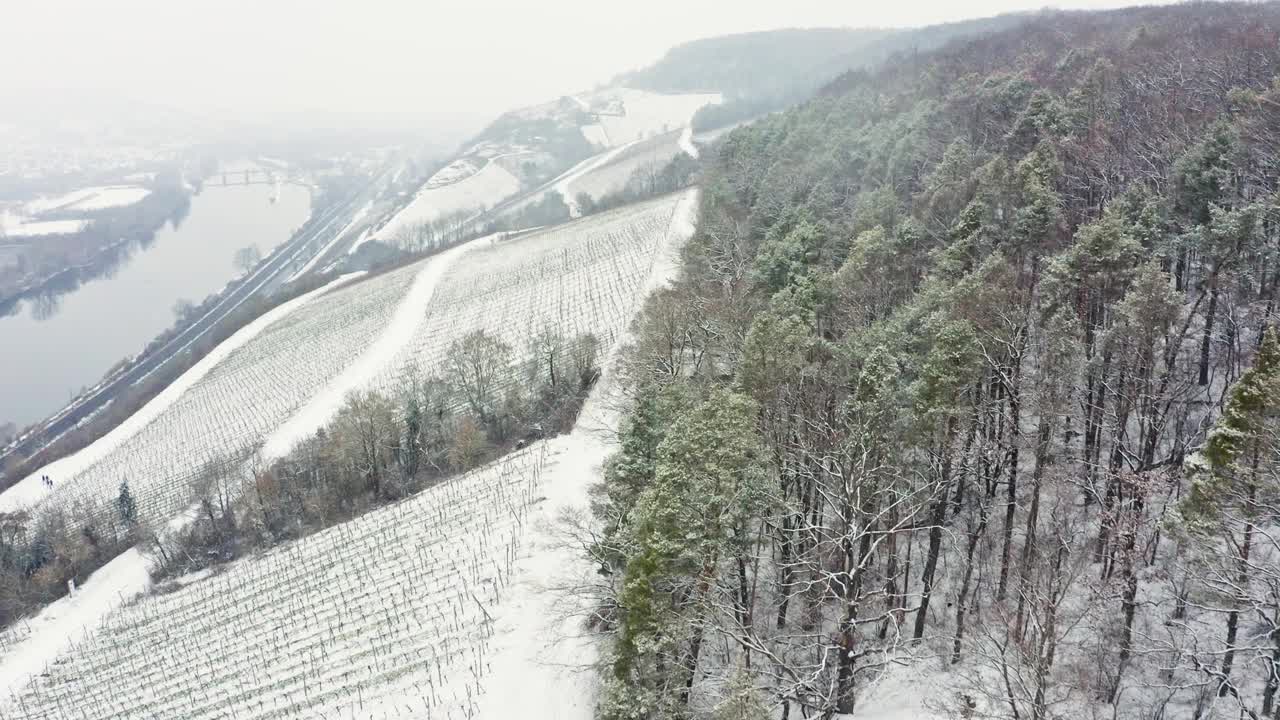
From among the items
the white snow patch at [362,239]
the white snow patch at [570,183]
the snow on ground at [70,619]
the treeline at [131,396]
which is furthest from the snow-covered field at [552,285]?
the white snow patch at [362,239]

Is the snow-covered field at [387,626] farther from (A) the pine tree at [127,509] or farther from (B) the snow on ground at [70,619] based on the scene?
(A) the pine tree at [127,509]

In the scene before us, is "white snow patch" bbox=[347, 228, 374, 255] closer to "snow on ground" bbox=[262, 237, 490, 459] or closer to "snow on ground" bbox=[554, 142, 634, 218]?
"snow on ground" bbox=[554, 142, 634, 218]

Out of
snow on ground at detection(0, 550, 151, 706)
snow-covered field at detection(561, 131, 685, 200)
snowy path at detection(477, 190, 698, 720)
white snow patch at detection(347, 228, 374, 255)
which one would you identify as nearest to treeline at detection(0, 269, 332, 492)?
white snow patch at detection(347, 228, 374, 255)

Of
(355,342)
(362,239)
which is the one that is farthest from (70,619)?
(362,239)

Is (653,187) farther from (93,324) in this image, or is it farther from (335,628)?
(93,324)

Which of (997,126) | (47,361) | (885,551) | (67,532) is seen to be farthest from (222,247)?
(885,551)

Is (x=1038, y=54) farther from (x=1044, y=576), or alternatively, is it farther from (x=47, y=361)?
(x=47, y=361)
